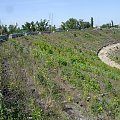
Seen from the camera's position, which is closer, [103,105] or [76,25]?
[103,105]

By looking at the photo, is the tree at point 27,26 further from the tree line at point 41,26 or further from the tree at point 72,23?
the tree at point 72,23

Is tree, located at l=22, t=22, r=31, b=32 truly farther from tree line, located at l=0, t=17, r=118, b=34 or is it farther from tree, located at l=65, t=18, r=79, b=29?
tree, located at l=65, t=18, r=79, b=29

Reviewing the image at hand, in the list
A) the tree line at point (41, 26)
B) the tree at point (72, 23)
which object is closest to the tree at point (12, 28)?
the tree line at point (41, 26)

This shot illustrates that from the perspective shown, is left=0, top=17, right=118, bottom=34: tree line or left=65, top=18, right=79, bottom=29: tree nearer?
left=0, top=17, right=118, bottom=34: tree line

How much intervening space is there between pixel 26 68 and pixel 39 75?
1.47 meters

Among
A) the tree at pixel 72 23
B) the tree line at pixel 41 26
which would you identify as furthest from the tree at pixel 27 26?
the tree at pixel 72 23

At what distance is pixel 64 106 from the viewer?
1241 centimetres

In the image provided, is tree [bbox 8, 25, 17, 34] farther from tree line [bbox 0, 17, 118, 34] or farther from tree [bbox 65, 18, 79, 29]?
tree [bbox 65, 18, 79, 29]

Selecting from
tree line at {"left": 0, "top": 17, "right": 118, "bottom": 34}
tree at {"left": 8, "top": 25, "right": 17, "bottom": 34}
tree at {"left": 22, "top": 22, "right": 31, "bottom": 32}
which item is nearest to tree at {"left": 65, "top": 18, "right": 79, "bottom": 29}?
tree line at {"left": 0, "top": 17, "right": 118, "bottom": 34}

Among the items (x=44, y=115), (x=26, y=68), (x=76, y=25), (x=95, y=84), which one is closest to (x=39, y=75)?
(x=26, y=68)

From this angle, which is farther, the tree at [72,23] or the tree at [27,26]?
the tree at [72,23]

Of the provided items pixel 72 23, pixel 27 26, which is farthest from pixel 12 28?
pixel 72 23

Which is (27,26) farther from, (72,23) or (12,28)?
(72,23)

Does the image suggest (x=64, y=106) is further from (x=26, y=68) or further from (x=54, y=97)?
(x=26, y=68)
